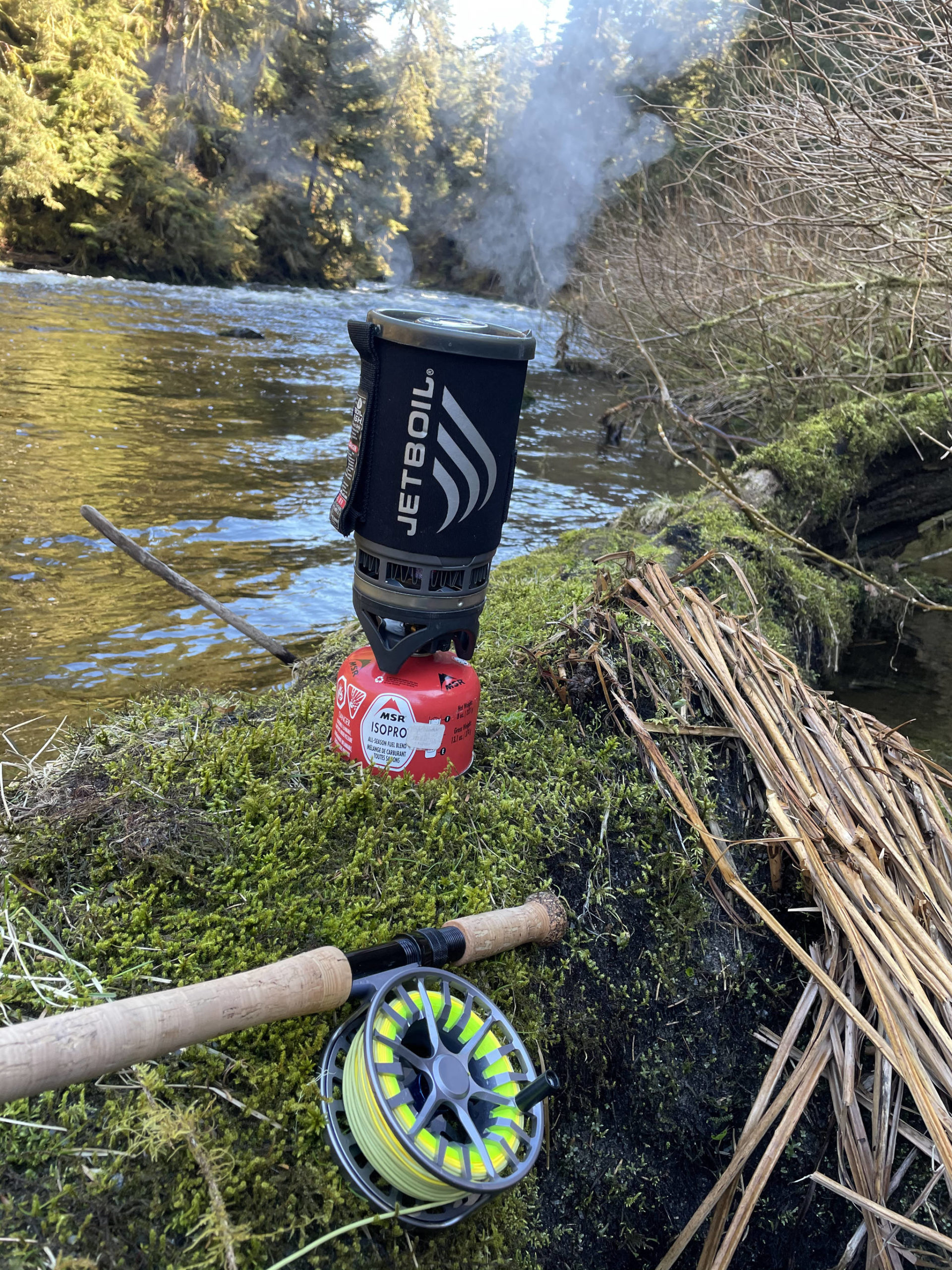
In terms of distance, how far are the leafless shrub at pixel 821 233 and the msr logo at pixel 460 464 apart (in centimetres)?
350

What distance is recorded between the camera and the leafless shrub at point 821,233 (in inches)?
190

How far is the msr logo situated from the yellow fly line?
1.11 m

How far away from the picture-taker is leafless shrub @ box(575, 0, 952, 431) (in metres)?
4.83

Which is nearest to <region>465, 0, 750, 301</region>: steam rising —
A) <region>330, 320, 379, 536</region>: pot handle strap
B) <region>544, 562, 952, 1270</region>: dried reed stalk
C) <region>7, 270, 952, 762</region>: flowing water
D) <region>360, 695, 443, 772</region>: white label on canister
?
<region>7, 270, 952, 762</region>: flowing water

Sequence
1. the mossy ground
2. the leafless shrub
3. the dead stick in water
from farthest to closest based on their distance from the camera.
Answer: the leafless shrub < the dead stick in water < the mossy ground

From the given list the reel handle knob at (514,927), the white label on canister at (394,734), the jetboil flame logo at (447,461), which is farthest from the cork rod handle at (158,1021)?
the jetboil flame logo at (447,461)

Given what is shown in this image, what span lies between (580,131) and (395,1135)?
2159 inches

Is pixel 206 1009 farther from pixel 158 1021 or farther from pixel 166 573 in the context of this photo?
pixel 166 573

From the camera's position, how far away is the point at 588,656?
2682 millimetres

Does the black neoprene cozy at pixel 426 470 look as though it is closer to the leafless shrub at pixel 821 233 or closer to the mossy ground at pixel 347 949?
the mossy ground at pixel 347 949

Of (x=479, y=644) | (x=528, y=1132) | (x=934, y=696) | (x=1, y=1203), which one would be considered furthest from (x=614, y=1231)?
(x=934, y=696)

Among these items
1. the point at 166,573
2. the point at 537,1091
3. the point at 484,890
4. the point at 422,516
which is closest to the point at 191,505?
the point at 166,573

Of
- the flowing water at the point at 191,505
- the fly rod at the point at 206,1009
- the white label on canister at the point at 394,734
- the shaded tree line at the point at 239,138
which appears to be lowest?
the flowing water at the point at 191,505

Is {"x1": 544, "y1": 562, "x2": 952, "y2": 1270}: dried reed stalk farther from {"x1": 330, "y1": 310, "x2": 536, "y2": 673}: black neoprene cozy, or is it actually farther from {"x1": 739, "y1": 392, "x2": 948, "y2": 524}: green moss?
{"x1": 739, "y1": 392, "x2": 948, "y2": 524}: green moss
